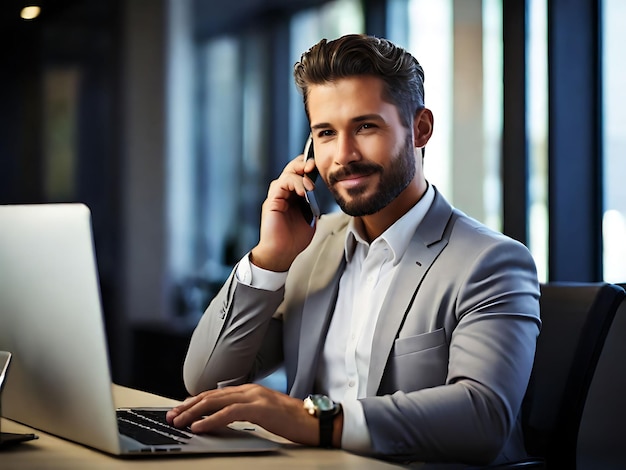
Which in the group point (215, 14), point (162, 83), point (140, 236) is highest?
point (215, 14)

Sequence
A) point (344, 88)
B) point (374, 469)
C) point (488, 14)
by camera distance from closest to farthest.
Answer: point (374, 469) → point (344, 88) → point (488, 14)

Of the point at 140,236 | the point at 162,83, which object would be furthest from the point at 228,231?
the point at 162,83

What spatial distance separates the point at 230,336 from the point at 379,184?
48cm

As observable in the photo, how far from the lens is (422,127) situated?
2164mm

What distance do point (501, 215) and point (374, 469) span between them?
243 cm

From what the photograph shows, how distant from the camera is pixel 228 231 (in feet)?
19.5

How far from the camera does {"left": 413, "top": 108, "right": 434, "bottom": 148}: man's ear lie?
7.01 feet

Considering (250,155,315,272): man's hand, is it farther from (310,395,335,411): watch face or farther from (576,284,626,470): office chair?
(576,284,626,470): office chair

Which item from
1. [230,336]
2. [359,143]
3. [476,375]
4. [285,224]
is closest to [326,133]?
[359,143]

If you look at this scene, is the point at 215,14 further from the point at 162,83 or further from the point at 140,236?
the point at 140,236

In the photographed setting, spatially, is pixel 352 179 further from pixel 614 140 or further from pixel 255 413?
pixel 614 140

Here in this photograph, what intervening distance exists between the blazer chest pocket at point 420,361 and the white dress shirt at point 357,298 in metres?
0.13

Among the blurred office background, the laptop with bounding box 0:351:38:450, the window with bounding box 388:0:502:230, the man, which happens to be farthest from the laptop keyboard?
the blurred office background

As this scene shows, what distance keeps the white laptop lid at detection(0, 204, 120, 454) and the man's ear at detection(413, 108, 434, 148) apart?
41.1 inches
